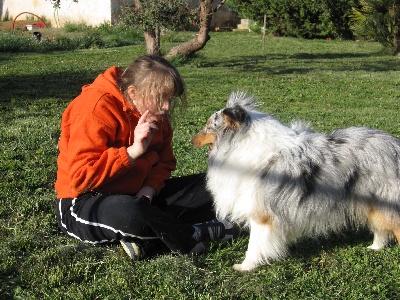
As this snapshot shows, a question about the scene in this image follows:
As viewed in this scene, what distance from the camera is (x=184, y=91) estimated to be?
3936 millimetres

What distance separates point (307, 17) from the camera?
90.4ft

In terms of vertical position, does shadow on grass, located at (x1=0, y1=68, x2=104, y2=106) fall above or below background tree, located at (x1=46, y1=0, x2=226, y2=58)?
below

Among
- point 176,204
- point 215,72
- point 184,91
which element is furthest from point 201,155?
point 215,72

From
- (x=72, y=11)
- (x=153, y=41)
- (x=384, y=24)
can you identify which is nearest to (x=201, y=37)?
(x=153, y=41)

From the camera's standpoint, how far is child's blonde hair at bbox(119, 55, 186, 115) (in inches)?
146

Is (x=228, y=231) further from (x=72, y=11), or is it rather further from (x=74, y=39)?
(x=72, y=11)

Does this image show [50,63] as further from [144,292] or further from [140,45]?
[144,292]

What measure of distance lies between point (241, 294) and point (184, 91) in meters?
1.43

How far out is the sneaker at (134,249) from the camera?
368 cm

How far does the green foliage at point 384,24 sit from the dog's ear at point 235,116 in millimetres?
19185

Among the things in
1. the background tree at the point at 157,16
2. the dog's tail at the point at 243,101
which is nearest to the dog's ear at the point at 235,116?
the dog's tail at the point at 243,101

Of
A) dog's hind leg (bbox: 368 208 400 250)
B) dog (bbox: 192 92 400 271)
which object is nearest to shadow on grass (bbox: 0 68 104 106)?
dog (bbox: 192 92 400 271)

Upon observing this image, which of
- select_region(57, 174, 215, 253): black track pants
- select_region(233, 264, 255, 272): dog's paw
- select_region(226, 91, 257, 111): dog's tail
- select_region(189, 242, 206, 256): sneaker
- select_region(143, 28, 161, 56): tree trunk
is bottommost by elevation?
select_region(233, 264, 255, 272): dog's paw

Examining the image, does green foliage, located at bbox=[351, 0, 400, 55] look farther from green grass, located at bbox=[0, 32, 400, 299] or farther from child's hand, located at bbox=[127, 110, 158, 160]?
child's hand, located at bbox=[127, 110, 158, 160]
